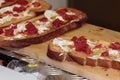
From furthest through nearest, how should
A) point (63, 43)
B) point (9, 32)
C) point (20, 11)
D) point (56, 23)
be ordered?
1. point (20, 11)
2. point (56, 23)
3. point (9, 32)
4. point (63, 43)

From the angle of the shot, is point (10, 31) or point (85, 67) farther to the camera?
point (10, 31)

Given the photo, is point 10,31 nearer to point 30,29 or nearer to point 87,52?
point 30,29

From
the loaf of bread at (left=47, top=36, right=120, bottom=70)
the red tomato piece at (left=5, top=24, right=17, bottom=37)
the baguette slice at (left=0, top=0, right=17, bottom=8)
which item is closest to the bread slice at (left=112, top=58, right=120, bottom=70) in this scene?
the loaf of bread at (left=47, top=36, right=120, bottom=70)

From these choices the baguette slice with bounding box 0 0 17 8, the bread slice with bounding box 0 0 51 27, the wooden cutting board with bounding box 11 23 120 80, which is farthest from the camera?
the baguette slice with bounding box 0 0 17 8

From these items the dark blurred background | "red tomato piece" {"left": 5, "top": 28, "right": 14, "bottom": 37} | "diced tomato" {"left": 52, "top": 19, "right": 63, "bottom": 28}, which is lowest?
the dark blurred background

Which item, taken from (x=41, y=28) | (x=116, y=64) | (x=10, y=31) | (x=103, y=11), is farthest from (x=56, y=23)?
(x=103, y=11)

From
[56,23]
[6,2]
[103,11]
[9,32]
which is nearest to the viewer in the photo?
[9,32]

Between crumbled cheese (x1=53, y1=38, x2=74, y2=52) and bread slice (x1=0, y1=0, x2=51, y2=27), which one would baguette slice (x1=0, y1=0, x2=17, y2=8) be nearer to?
bread slice (x1=0, y1=0, x2=51, y2=27)

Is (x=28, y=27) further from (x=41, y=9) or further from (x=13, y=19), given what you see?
(x=41, y=9)

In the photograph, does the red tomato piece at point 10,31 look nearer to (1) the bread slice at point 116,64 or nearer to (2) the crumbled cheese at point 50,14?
(2) the crumbled cheese at point 50,14
